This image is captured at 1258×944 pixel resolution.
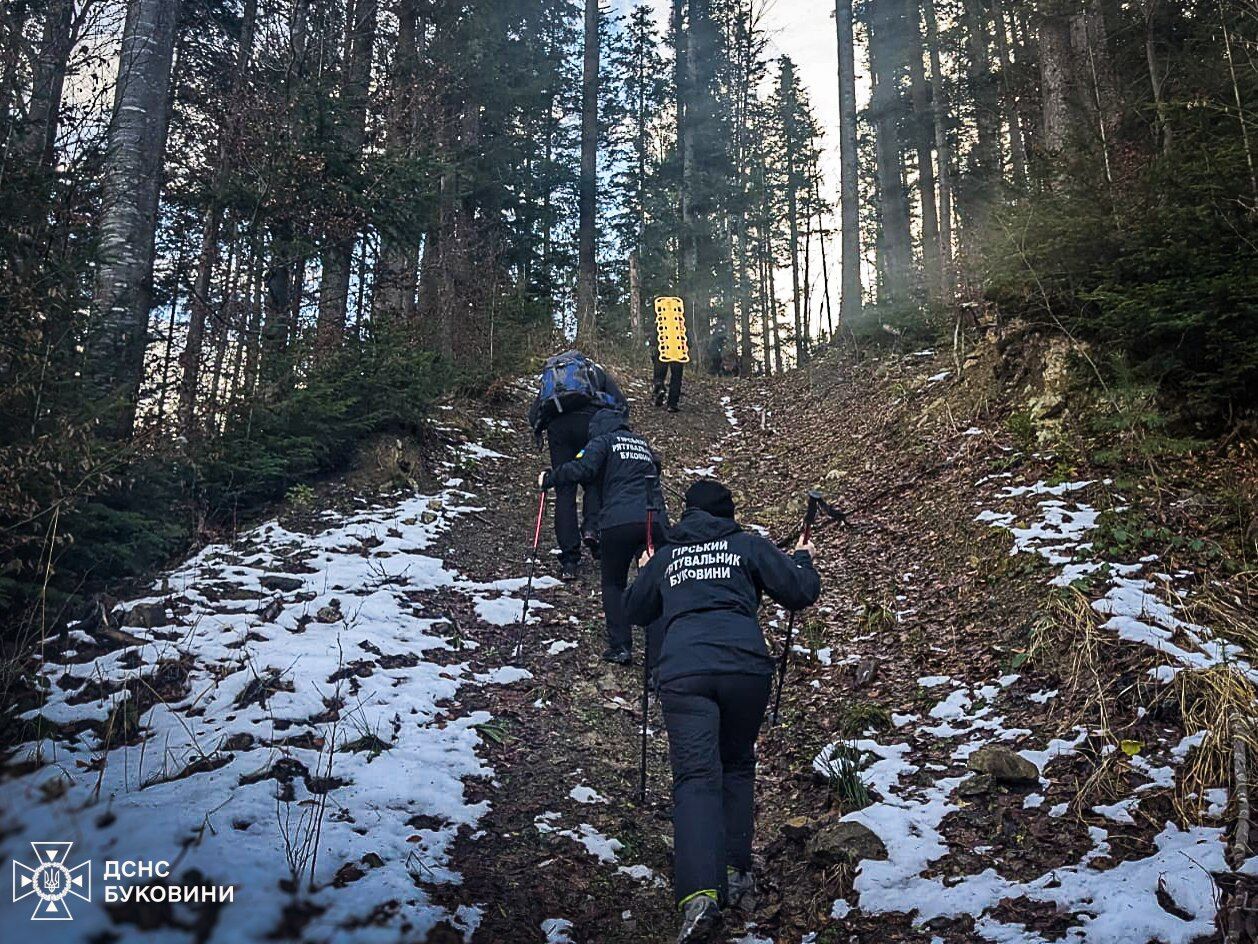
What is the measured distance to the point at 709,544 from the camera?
4.52 m

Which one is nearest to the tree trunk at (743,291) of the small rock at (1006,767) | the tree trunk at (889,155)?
the tree trunk at (889,155)

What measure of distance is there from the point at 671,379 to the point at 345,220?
8109 millimetres

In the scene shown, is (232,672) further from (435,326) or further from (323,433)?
(435,326)

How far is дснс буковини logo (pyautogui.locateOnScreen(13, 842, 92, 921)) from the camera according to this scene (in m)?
0.88

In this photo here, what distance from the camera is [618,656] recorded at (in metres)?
6.78

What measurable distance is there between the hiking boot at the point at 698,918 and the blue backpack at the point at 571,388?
5.47 meters

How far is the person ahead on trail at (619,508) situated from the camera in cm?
659

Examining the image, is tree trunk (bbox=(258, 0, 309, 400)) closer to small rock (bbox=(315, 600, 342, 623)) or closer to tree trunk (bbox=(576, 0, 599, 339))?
small rock (bbox=(315, 600, 342, 623))

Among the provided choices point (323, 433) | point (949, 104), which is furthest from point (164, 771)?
point (949, 104)

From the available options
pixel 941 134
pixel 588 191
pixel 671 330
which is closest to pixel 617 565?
pixel 671 330

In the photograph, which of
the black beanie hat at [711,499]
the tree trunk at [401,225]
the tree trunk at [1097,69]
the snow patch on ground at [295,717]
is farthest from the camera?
the tree trunk at [401,225]

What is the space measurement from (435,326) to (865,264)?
35619 mm

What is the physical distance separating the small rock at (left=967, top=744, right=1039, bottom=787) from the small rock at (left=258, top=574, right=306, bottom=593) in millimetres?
5579

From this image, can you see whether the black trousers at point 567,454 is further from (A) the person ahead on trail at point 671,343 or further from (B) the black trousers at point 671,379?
(B) the black trousers at point 671,379
